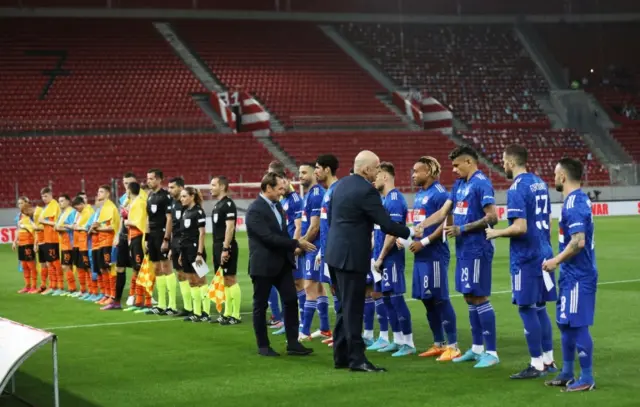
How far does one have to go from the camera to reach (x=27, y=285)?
20594 mm

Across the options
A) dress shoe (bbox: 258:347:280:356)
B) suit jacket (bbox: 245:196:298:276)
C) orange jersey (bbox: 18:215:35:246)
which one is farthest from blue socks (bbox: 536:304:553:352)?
orange jersey (bbox: 18:215:35:246)

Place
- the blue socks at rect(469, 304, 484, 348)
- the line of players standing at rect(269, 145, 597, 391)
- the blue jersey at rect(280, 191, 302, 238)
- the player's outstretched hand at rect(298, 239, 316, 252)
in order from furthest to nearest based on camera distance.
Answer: the blue jersey at rect(280, 191, 302, 238)
the player's outstretched hand at rect(298, 239, 316, 252)
the blue socks at rect(469, 304, 484, 348)
the line of players standing at rect(269, 145, 597, 391)

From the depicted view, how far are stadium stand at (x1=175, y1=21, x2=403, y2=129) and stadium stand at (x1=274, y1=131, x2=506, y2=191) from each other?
64.4 inches

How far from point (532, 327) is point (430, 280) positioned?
1552 mm

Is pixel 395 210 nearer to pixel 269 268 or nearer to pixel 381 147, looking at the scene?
pixel 269 268

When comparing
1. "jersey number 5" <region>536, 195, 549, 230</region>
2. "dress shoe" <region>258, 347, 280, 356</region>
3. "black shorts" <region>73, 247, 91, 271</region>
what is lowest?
"dress shoe" <region>258, 347, 280, 356</region>

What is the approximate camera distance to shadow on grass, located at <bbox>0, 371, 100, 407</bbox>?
30.9 feet

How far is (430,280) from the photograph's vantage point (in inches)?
435

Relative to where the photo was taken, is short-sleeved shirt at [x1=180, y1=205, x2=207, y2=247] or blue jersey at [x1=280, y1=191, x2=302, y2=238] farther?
short-sleeved shirt at [x1=180, y1=205, x2=207, y2=247]

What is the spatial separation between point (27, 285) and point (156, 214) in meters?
5.56

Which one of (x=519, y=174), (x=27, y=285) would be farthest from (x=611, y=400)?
(x=27, y=285)

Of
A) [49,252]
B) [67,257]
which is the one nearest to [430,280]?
[67,257]

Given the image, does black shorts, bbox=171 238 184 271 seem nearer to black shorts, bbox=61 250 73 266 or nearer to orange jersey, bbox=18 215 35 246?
black shorts, bbox=61 250 73 266

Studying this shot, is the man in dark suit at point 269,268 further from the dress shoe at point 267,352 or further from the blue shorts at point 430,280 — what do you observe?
the blue shorts at point 430,280
